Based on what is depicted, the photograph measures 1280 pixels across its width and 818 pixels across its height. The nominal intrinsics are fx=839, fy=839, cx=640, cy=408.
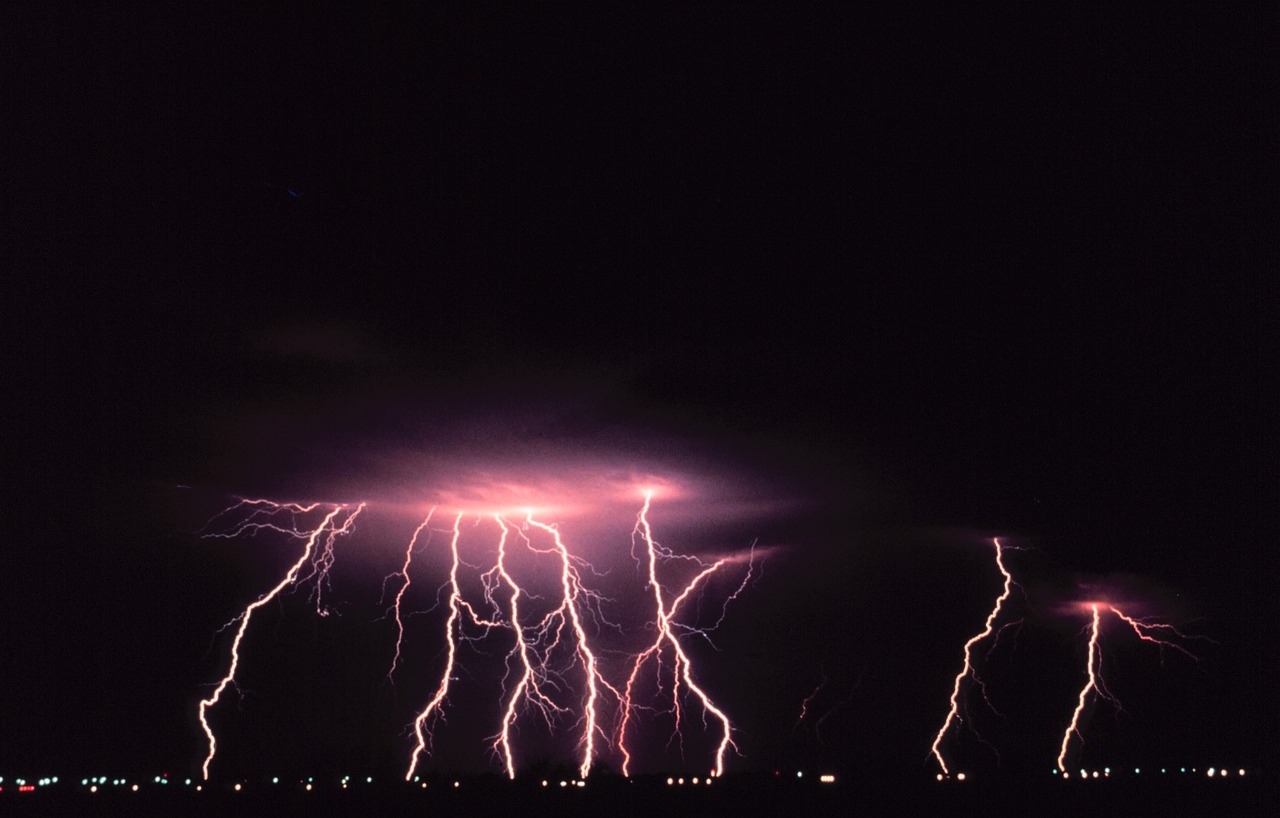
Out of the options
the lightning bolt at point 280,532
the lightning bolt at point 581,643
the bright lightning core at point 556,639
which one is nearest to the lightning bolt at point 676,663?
the bright lightning core at point 556,639

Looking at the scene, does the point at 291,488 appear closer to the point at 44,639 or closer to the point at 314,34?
the point at 44,639

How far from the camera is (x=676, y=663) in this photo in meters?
9.80

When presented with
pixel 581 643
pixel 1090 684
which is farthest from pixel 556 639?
pixel 1090 684

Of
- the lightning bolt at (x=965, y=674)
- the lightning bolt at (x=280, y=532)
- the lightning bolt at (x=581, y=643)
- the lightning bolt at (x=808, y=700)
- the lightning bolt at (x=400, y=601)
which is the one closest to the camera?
the lightning bolt at (x=280, y=532)

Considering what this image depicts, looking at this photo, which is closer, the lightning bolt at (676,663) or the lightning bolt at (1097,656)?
the lightning bolt at (676,663)

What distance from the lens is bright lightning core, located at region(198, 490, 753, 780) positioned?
368 inches

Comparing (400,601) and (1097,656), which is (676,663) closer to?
(400,601)

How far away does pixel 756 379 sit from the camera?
5371 millimetres

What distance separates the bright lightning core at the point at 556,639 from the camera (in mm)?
9352

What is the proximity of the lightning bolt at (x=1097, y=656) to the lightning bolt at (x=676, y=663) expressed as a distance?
443 centimetres

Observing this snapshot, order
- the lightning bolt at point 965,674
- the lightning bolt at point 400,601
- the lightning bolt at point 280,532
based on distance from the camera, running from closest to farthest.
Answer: the lightning bolt at point 280,532 → the lightning bolt at point 400,601 → the lightning bolt at point 965,674

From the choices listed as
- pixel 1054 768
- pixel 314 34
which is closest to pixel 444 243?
pixel 314 34

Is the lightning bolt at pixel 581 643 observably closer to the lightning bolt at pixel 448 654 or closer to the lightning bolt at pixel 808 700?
the lightning bolt at pixel 448 654

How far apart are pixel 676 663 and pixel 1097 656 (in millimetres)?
5467
